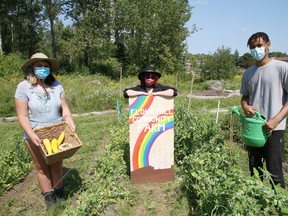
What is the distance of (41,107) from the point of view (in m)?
3.14

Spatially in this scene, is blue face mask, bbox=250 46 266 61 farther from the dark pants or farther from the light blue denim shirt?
the light blue denim shirt

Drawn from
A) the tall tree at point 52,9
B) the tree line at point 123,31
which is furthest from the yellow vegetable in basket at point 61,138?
the tall tree at point 52,9

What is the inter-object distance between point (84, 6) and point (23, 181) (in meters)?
20.0

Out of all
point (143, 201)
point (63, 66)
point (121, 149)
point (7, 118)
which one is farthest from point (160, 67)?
point (143, 201)

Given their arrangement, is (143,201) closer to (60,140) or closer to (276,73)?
(60,140)

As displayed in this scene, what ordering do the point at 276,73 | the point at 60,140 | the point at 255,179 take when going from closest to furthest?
the point at 255,179
the point at 276,73
the point at 60,140

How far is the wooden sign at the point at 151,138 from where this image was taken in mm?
3770

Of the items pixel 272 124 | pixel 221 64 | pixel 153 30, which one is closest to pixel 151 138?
pixel 272 124

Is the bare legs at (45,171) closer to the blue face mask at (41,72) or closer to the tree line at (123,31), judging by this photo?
the blue face mask at (41,72)

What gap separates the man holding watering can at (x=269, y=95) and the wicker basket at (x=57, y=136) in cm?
190

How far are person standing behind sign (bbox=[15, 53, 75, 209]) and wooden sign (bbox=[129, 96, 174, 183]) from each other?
0.91 metres

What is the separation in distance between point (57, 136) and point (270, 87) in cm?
235

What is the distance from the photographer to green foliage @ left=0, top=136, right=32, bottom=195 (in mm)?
4129

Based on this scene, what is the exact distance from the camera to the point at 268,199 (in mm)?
1973
